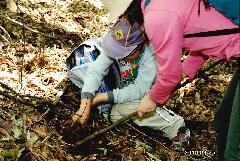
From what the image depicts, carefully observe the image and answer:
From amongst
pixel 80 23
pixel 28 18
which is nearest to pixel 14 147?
pixel 28 18

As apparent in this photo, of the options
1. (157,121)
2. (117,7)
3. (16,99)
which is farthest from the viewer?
(157,121)

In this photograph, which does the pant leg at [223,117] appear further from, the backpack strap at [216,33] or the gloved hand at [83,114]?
the gloved hand at [83,114]

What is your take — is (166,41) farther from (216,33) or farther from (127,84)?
(127,84)

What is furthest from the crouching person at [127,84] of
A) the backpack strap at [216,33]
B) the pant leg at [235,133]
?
the pant leg at [235,133]

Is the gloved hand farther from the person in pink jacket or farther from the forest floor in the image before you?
the person in pink jacket

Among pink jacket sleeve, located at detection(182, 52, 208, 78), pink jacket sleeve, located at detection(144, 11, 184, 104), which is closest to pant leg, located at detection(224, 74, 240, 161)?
pink jacket sleeve, located at detection(144, 11, 184, 104)

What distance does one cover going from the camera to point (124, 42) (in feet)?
11.5

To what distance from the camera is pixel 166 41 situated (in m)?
2.57

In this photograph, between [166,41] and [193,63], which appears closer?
[166,41]

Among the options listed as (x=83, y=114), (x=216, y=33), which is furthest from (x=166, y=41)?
(x=83, y=114)

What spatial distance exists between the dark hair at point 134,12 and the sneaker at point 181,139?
132cm

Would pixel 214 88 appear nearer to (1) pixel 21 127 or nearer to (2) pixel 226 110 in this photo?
(2) pixel 226 110

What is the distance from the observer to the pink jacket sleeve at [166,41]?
2488 millimetres

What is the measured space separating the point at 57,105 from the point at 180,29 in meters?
1.78
